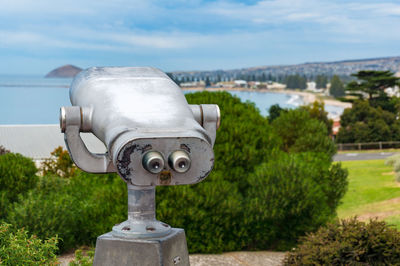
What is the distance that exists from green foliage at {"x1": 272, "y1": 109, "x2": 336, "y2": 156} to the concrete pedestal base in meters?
10.2

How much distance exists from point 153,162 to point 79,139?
2.60ft

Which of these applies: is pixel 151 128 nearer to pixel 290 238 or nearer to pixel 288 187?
pixel 288 187

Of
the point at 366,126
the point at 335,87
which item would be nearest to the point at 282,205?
the point at 366,126

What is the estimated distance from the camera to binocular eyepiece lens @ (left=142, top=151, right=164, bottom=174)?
8.66 feet

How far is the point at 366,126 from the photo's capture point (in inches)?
1706

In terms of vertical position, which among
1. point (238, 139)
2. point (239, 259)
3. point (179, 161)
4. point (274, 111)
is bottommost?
point (274, 111)

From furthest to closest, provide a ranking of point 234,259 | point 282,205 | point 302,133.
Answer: point 302,133
point 282,205
point 234,259

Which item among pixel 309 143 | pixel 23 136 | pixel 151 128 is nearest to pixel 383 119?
pixel 23 136

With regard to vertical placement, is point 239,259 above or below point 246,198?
below

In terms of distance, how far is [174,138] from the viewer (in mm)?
2701

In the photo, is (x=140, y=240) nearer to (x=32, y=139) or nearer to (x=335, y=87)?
(x=32, y=139)

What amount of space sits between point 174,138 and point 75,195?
7784 millimetres

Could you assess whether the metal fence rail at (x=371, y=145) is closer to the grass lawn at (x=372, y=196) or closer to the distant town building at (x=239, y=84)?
the grass lawn at (x=372, y=196)

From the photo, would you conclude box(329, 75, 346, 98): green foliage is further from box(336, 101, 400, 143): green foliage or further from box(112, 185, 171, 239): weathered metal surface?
box(112, 185, 171, 239): weathered metal surface
